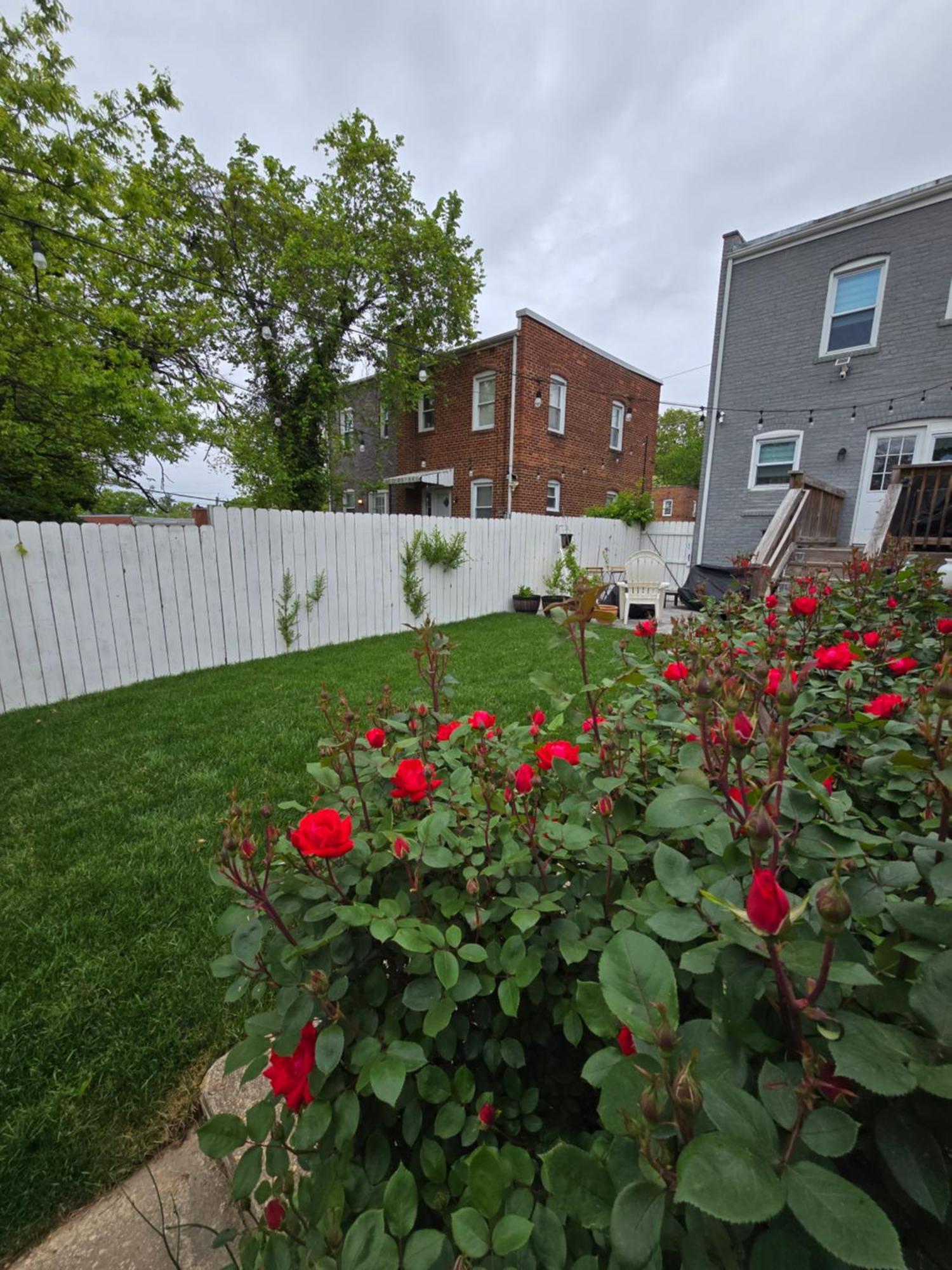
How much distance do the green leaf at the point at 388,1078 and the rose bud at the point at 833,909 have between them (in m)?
0.47

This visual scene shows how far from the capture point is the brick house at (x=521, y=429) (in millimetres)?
11203

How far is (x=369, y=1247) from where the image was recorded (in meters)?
0.48

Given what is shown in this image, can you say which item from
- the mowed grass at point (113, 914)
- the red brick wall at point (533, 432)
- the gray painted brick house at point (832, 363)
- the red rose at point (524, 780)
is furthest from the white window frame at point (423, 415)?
the red rose at point (524, 780)

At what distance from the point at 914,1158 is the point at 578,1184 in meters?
0.26

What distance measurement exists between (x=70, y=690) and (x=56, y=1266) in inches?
169

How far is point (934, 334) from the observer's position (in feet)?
25.7

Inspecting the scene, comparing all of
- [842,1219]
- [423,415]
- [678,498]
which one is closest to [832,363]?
[423,415]

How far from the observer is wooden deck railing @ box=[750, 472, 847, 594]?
5.72 metres

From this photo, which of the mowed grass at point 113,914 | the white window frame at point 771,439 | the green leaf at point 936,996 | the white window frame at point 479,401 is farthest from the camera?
the white window frame at point 479,401

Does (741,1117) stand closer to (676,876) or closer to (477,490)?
(676,876)

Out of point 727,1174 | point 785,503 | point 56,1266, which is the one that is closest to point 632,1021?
point 727,1174

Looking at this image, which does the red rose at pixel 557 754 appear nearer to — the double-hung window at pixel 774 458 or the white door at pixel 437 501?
the double-hung window at pixel 774 458

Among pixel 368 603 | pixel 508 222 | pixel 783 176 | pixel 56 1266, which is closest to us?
pixel 56 1266

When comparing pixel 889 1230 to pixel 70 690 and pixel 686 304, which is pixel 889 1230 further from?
pixel 686 304
